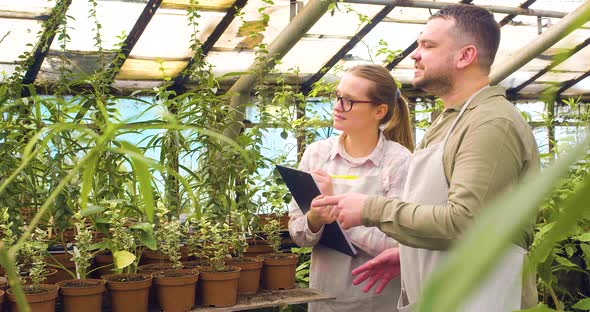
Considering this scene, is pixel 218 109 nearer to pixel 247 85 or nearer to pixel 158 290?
pixel 158 290

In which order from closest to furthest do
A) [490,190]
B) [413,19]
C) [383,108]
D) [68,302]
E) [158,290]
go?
[490,190] < [68,302] < [158,290] < [383,108] < [413,19]

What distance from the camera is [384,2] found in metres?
6.54

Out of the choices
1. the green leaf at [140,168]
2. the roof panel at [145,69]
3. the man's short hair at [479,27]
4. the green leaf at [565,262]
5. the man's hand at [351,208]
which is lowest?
the green leaf at [565,262]

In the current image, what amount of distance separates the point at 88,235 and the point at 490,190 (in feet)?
4.11

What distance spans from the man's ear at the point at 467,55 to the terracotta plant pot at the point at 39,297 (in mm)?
1301

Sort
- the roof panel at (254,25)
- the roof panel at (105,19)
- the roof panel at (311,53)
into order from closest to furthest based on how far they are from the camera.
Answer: the roof panel at (105,19) < the roof panel at (254,25) < the roof panel at (311,53)

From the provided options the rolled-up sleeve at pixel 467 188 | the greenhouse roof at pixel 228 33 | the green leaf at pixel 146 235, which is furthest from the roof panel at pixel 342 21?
the rolled-up sleeve at pixel 467 188

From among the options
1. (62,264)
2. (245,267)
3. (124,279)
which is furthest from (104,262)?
(245,267)

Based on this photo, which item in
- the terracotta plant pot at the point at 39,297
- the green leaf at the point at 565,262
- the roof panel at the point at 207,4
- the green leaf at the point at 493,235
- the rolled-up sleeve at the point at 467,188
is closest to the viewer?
the green leaf at the point at 493,235

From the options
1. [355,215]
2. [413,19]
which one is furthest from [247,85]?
[355,215]

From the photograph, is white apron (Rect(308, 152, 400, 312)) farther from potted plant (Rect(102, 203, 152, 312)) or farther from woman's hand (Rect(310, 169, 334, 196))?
potted plant (Rect(102, 203, 152, 312))

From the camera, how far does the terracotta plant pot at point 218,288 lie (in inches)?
85.2

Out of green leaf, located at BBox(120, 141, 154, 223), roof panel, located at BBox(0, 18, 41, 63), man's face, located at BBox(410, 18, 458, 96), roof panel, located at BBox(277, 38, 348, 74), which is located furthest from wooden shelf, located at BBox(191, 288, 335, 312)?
roof panel, located at BBox(277, 38, 348, 74)

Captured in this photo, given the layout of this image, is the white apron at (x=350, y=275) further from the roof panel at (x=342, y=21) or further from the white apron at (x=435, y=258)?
the roof panel at (x=342, y=21)
